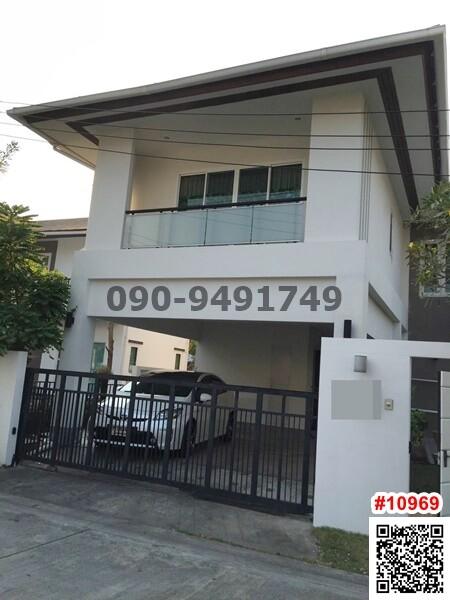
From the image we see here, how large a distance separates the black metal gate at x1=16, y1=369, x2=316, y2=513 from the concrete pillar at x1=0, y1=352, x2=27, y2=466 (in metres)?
0.15

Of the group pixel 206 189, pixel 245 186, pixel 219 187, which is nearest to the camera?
pixel 245 186

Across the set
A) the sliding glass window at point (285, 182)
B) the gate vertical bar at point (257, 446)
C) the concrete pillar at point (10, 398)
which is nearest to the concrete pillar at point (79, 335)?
the concrete pillar at point (10, 398)

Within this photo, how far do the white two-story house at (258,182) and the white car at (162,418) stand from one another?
1811 mm

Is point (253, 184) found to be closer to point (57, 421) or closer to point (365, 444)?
point (57, 421)

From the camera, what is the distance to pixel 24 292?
925 cm

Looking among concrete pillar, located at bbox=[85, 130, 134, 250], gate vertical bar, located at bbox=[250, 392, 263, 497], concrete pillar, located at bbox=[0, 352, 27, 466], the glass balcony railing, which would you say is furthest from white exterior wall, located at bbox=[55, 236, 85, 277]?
gate vertical bar, located at bbox=[250, 392, 263, 497]

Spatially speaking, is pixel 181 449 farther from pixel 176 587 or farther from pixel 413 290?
pixel 413 290

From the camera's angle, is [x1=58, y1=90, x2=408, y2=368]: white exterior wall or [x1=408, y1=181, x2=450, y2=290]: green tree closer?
[x1=408, y1=181, x2=450, y2=290]: green tree

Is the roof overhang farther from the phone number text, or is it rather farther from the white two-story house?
the phone number text

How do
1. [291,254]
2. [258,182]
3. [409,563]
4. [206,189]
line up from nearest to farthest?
[409,563], [291,254], [258,182], [206,189]

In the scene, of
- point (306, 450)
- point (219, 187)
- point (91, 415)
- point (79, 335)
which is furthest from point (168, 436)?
point (219, 187)

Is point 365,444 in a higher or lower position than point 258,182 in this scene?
lower

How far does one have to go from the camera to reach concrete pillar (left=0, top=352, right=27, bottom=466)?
8.58m

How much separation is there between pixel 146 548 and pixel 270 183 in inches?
306
